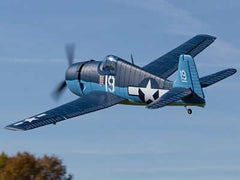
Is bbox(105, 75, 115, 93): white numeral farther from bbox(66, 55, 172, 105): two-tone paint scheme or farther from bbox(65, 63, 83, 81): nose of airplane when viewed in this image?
bbox(65, 63, 83, 81): nose of airplane

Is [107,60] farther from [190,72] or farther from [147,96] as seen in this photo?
[190,72]

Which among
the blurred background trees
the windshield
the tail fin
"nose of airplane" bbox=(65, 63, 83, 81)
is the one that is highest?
"nose of airplane" bbox=(65, 63, 83, 81)

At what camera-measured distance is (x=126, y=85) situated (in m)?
32.1

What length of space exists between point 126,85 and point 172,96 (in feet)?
14.0

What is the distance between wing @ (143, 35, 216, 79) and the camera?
1382 inches

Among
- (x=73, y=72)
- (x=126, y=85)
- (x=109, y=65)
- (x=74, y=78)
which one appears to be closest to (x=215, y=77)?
(x=126, y=85)

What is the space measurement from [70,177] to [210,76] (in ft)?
25.3

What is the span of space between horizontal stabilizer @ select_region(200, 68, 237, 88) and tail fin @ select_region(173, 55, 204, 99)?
6.72 ft

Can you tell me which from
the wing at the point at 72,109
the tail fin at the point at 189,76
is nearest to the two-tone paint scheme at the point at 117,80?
the wing at the point at 72,109

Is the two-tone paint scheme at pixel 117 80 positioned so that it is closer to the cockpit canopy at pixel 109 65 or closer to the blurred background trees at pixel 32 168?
the cockpit canopy at pixel 109 65

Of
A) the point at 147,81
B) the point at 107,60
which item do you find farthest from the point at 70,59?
the point at 147,81

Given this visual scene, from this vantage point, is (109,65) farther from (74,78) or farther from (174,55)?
(174,55)

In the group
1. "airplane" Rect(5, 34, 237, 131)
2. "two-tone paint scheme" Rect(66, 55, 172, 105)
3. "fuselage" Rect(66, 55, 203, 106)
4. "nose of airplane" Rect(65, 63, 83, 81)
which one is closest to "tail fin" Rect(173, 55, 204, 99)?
"airplane" Rect(5, 34, 237, 131)

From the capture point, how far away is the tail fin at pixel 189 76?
28.3m
